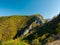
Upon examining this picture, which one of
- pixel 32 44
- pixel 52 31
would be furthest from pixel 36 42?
pixel 52 31

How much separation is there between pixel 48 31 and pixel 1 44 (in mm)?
28389

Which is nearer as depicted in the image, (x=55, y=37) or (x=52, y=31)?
(x=55, y=37)

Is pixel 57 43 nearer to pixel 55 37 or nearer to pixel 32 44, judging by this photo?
pixel 55 37

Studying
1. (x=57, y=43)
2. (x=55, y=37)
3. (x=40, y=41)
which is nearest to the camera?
(x=57, y=43)

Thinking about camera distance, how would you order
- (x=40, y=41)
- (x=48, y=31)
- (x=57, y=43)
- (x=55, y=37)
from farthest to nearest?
(x=48, y=31) < (x=40, y=41) < (x=55, y=37) < (x=57, y=43)

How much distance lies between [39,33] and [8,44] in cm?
2868

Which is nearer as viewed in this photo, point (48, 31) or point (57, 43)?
point (57, 43)

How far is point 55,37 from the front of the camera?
7956 centimetres

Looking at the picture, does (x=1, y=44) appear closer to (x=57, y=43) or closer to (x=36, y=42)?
(x=36, y=42)

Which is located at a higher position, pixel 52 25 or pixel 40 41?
pixel 52 25

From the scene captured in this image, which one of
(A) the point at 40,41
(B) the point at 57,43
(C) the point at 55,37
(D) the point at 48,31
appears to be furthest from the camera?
(D) the point at 48,31

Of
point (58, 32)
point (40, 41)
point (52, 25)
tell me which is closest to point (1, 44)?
point (40, 41)

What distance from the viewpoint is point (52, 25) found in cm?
9881

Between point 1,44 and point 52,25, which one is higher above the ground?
point 52,25
